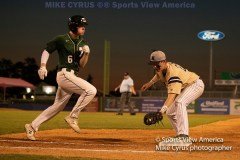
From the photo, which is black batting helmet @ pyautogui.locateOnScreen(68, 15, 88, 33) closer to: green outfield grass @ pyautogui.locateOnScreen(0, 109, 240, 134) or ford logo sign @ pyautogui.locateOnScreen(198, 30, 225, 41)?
green outfield grass @ pyautogui.locateOnScreen(0, 109, 240, 134)

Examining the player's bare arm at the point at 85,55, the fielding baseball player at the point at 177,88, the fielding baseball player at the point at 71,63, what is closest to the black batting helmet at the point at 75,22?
the fielding baseball player at the point at 71,63

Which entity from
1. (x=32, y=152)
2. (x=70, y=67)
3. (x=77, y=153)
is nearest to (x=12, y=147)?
(x=32, y=152)

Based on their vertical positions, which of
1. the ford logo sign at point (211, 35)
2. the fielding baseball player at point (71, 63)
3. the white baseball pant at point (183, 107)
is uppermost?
the ford logo sign at point (211, 35)

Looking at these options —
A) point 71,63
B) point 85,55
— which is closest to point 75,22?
point 85,55

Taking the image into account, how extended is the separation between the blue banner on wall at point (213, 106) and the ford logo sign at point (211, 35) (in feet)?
41.2

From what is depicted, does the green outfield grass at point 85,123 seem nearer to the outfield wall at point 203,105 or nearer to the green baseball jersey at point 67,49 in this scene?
the green baseball jersey at point 67,49

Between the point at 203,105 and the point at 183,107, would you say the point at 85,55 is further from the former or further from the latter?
the point at 203,105

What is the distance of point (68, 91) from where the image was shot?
371 inches

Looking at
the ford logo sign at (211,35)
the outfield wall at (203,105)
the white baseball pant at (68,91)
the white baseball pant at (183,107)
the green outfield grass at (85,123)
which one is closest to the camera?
the white baseball pant at (183,107)

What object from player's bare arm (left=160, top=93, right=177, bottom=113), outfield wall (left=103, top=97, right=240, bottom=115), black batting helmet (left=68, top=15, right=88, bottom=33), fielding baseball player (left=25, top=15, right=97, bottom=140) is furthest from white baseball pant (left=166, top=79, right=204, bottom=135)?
outfield wall (left=103, top=97, right=240, bottom=115)

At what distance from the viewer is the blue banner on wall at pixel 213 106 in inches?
1394

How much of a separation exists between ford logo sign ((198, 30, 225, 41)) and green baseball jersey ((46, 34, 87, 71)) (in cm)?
3901

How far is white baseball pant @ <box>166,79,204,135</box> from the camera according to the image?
831 cm

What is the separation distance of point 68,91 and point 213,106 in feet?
90.8
